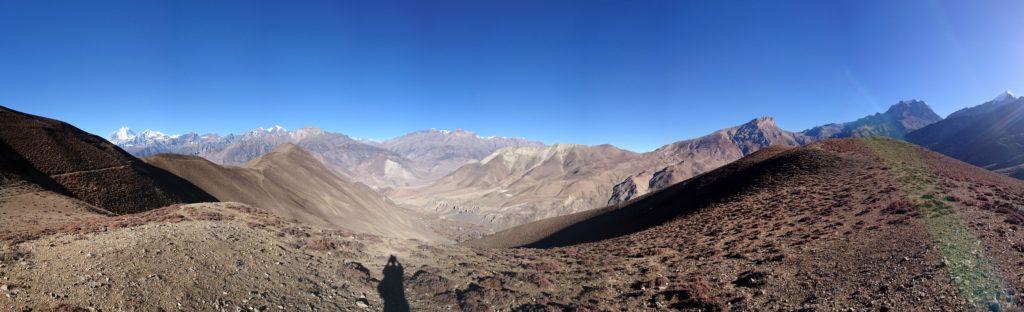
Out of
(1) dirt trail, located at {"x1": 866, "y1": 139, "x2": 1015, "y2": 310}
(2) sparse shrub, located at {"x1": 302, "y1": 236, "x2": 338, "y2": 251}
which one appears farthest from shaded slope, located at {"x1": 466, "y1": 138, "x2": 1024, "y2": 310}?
(2) sparse shrub, located at {"x1": 302, "y1": 236, "x2": 338, "y2": 251}

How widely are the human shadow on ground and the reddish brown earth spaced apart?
8cm

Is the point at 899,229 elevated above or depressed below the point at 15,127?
below

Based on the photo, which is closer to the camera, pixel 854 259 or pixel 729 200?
pixel 854 259

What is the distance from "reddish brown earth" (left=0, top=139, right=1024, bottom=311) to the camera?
10617mm

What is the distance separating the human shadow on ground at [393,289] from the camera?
44.4 feet

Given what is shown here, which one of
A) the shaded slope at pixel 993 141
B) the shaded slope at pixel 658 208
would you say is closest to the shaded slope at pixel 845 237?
the shaded slope at pixel 658 208

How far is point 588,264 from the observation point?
2103 centimetres

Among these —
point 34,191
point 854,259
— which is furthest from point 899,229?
point 34,191

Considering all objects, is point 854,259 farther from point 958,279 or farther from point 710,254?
point 710,254

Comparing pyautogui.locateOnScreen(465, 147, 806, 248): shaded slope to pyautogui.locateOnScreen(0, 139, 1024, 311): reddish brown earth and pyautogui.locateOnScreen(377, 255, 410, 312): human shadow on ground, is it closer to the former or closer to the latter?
pyautogui.locateOnScreen(0, 139, 1024, 311): reddish brown earth

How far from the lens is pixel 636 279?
1736cm

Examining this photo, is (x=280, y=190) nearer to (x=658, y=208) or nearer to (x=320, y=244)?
(x=320, y=244)

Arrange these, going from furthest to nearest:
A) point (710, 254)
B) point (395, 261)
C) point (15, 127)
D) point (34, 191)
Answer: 1. point (15, 127)
2. point (34, 191)
3. point (710, 254)
4. point (395, 261)

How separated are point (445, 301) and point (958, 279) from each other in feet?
51.8
